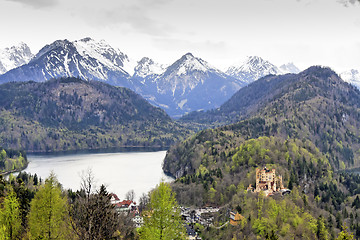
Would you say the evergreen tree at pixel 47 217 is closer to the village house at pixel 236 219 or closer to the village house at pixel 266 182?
the village house at pixel 236 219

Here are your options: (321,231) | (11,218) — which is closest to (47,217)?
(11,218)

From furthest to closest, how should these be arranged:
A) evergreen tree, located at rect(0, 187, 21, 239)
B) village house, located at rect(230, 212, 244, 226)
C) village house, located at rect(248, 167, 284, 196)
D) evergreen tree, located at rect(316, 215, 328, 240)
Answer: village house, located at rect(248, 167, 284, 196) → village house, located at rect(230, 212, 244, 226) → evergreen tree, located at rect(316, 215, 328, 240) → evergreen tree, located at rect(0, 187, 21, 239)

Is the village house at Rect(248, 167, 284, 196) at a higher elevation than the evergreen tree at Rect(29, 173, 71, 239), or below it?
below

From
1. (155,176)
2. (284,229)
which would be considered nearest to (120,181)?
(155,176)

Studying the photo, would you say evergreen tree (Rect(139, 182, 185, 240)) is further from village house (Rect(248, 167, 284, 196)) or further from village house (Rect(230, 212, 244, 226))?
village house (Rect(248, 167, 284, 196))

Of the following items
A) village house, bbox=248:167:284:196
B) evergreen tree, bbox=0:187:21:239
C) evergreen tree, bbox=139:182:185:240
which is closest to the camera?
evergreen tree, bbox=139:182:185:240

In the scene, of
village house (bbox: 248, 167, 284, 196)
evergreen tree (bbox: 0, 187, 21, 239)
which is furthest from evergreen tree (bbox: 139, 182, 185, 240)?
village house (bbox: 248, 167, 284, 196)

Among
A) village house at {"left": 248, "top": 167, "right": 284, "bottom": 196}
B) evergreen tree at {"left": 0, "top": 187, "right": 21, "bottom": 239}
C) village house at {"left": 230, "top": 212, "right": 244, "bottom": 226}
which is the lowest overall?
village house at {"left": 230, "top": 212, "right": 244, "bottom": 226}

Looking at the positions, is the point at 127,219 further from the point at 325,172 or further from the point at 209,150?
the point at 209,150

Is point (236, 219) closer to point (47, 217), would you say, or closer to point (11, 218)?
point (11, 218)

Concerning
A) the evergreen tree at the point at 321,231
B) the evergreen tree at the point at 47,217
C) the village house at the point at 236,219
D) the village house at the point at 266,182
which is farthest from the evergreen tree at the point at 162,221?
the village house at the point at 266,182

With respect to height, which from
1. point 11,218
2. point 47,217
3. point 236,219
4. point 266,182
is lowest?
Answer: point 236,219

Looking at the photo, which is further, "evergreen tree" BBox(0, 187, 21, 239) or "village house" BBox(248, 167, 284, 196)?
"village house" BBox(248, 167, 284, 196)

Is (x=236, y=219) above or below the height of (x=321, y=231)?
above
